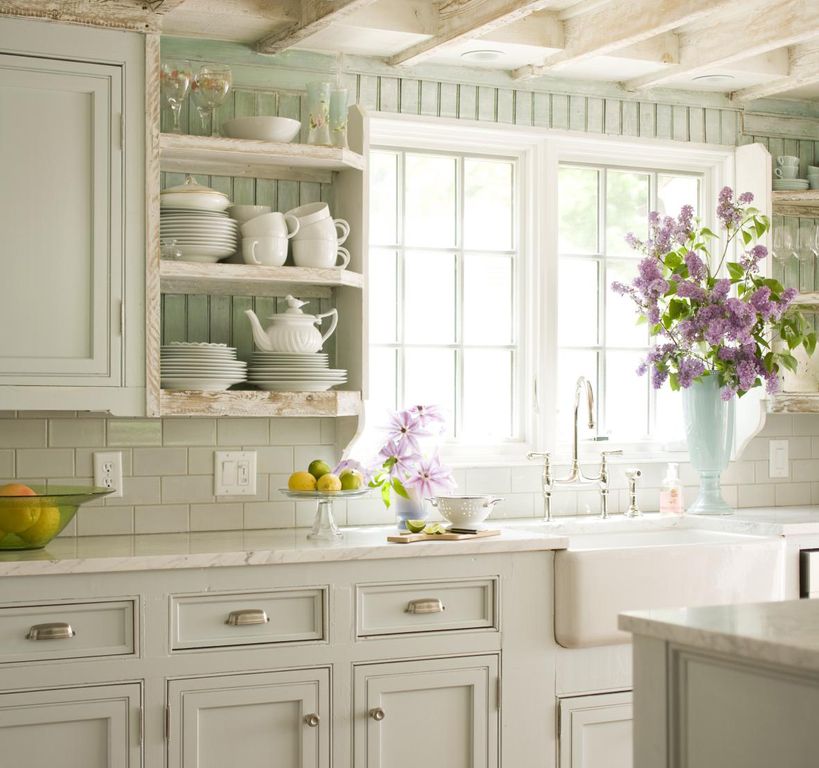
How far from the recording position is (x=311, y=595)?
9.72ft

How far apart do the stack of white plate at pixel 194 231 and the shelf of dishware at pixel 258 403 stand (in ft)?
1.25

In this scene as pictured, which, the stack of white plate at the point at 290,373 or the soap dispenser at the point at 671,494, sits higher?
the stack of white plate at the point at 290,373

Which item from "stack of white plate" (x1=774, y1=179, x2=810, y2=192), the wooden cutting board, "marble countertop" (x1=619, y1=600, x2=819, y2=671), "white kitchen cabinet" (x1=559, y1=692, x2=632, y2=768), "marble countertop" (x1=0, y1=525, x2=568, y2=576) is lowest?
"white kitchen cabinet" (x1=559, y1=692, x2=632, y2=768)

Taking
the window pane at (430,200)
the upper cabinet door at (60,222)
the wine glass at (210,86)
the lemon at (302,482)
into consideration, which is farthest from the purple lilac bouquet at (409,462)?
the wine glass at (210,86)

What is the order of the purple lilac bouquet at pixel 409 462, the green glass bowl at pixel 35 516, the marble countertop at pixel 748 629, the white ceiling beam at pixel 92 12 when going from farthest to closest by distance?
the purple lilac bouquet at pixel 409 462 < the white ceiling beam at pixel 92 12 < the green glass bowl at pixel 35 516 < the marble countertop at pixel 748 629

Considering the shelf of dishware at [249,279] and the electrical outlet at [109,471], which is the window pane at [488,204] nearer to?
the shelf of dishware at [249,279]

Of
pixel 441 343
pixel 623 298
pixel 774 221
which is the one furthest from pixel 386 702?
pixel 774 221

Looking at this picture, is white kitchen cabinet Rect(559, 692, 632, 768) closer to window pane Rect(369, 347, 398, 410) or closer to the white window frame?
the white window frame

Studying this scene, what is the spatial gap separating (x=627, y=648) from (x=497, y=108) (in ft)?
5.70

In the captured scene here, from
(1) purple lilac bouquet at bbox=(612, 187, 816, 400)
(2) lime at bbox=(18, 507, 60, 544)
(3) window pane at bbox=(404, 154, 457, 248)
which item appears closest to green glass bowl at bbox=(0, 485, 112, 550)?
(2) lime at bbox=(18, 507, 60, 544)

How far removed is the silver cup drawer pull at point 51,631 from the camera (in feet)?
8.91

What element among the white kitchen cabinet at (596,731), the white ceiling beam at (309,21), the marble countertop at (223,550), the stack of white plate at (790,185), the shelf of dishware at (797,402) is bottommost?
the white kitchen cabinet at (596,731)

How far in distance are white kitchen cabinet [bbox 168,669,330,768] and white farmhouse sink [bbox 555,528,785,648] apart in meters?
0.68

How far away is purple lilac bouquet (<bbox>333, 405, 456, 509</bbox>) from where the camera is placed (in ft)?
11.2
